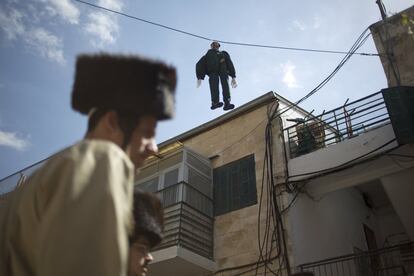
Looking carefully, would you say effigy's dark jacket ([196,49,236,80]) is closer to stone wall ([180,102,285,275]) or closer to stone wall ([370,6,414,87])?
stone wall ([180,102,285,275])

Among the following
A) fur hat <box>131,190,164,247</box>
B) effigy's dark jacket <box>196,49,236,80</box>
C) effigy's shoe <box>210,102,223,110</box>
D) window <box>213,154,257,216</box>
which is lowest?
fur hat <box>131,190,164,247</box>

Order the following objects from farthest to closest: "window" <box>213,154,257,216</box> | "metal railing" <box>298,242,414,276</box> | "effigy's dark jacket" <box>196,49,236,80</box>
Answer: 1. "window" <box>213,154,257,216</box>
2. "effigy's dark jacket" <box>196,49,236,80</box>
3. "metal railing" <box>298,242,414,276</box>

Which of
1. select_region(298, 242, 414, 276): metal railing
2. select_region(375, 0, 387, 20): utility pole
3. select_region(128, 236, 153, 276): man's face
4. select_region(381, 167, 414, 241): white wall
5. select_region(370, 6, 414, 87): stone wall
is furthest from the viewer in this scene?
select_region(375, 0, 387, 20): utility pole

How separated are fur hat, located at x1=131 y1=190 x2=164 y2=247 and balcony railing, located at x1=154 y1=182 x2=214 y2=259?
24.0 feet

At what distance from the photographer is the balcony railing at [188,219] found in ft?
33.1

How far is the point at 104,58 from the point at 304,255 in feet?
28.8

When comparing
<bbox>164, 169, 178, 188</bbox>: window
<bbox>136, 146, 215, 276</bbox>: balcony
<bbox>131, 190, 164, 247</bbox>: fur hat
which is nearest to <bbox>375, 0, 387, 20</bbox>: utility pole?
<bbox>136, 146, 215, 276</bbox>: balcony

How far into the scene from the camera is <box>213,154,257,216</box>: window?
11.0m

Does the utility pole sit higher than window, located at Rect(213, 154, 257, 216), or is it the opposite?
the utility pole

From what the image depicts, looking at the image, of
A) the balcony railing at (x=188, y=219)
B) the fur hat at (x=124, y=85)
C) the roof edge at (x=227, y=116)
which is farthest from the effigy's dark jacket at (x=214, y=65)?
the fur hat at (x=124, y=85)

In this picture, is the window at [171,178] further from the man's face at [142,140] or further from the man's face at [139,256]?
the man's face at [142,140]

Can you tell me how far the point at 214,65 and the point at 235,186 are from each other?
358 centimetres

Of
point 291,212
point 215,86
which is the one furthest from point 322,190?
point 215,86

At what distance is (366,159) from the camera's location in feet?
30.3
